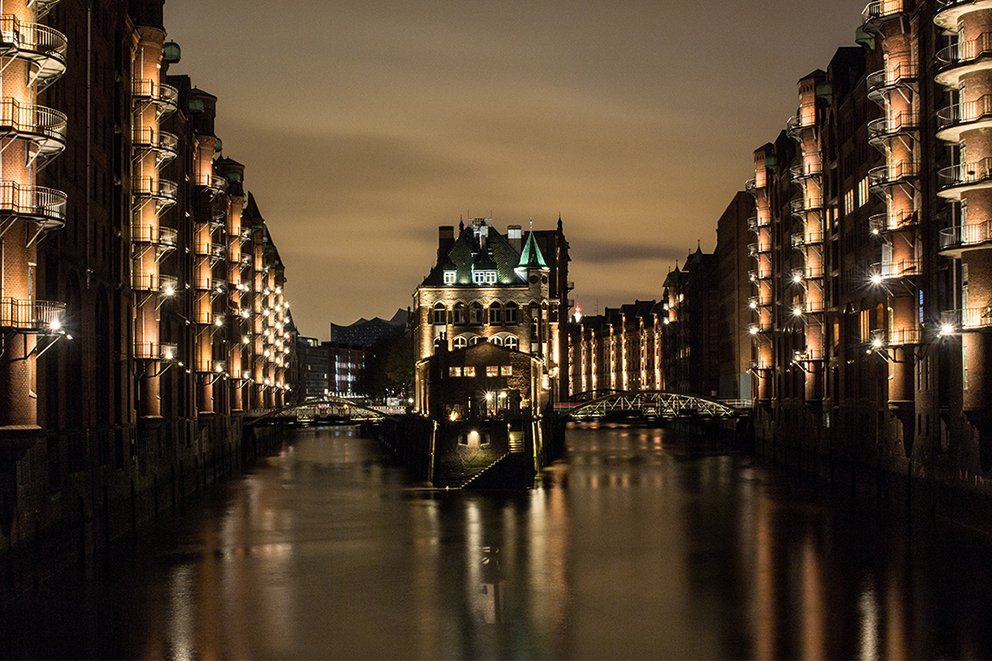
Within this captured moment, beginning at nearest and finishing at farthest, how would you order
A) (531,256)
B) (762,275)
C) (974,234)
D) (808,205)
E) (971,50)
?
(974,234)
(971,50)
(808,205)
(762,275)
(531,256)

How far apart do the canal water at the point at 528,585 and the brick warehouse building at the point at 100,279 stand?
3.53m

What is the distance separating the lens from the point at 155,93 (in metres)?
59.2

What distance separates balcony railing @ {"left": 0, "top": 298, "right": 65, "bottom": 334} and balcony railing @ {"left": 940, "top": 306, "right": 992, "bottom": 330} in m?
31.1

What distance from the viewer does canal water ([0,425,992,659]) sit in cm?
2883

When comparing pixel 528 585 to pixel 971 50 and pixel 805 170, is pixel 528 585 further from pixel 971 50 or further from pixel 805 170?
pixel 805 170

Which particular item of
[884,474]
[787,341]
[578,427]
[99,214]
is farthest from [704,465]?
[578,427]

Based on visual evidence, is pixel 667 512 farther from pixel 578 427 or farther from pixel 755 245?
pixel 578 427

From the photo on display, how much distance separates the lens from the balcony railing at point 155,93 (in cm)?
5866

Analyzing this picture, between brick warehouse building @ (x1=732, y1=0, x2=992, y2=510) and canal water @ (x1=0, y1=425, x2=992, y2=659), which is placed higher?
brick warehouse building @ (x1=732, y1=0, x2=992, y2=510)

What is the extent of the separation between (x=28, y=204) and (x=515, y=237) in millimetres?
96797

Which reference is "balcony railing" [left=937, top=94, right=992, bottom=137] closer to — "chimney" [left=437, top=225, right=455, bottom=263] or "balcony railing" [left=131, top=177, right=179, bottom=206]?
"balcony railing" [left=131, top=177, right=179, bottom=206]

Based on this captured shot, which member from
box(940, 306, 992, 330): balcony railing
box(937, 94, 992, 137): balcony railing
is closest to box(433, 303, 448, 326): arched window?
box(940, 306, 992, 330): balcony railing

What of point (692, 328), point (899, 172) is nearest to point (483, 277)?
point (692, 328)

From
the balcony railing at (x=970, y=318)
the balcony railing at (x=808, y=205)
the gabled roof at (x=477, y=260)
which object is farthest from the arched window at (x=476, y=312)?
the balcony railing at (x=970, y=318)
